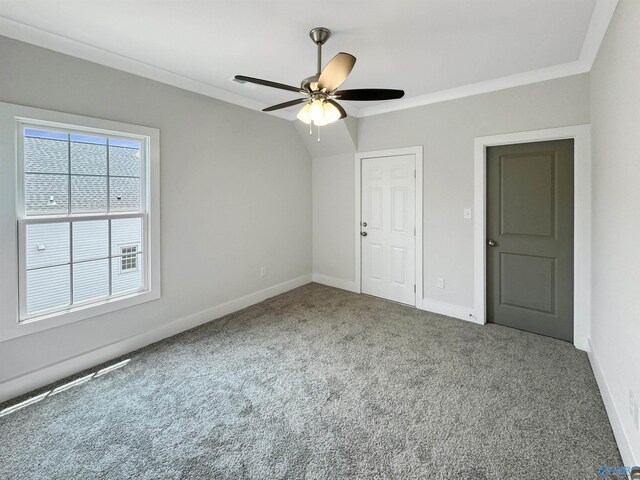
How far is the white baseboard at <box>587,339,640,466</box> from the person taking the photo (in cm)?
160

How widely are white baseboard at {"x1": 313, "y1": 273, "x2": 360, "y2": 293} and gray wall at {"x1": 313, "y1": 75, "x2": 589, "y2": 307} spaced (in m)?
1.13

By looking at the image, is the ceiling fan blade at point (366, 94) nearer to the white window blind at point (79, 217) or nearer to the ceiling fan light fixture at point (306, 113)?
the ceiling fan light fixture at point (306, 113)

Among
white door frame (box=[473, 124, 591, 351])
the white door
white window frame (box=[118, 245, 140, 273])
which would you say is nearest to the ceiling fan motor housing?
the white door

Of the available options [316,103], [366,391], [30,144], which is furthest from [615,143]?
[30,144]

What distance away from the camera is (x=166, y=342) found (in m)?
3.10

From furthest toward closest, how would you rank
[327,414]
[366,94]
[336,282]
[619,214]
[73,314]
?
[336,282], [73,314], [366,94], [327,414], [619,214]

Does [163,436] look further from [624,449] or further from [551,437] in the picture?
[624,449]

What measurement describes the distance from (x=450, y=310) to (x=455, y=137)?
1.99 meters

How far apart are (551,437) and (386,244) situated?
2.75m

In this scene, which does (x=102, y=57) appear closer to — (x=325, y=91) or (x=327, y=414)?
(x=325, y=91)

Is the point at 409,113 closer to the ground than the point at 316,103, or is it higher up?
higher up

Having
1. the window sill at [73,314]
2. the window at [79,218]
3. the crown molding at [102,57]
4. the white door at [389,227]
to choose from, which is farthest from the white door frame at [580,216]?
the window sill at [73,314]

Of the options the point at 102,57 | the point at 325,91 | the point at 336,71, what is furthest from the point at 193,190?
the point at 336,71

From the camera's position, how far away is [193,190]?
11.1 ft
